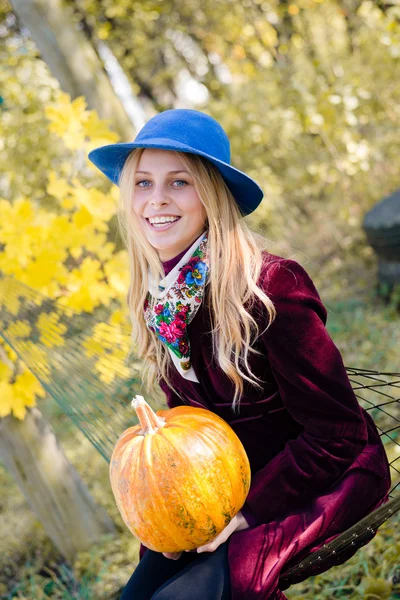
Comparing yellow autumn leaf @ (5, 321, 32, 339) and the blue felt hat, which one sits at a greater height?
the blue felt hat

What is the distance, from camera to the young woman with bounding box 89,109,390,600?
52.7 inches

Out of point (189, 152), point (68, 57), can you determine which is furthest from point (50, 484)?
point (68, 57)

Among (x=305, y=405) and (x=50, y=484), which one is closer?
(x=305, y=405)

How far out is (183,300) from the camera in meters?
1.48

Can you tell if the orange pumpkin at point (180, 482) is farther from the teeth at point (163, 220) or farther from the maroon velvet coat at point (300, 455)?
the teeth at point (163, 220)

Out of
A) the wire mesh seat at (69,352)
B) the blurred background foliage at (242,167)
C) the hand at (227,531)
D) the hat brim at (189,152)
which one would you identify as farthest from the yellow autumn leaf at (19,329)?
the hand at (227,531)

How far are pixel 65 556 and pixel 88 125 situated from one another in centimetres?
191

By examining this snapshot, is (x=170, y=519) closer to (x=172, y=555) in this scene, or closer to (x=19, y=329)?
(x=172, y=555)

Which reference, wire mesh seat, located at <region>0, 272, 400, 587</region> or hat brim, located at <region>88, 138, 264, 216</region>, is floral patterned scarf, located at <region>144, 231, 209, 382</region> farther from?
wire mesh seat, located at <region>0, 272, 400, 587</region>

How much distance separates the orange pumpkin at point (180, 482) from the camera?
1305 mm

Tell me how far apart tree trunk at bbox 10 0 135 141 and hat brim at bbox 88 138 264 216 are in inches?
70.5

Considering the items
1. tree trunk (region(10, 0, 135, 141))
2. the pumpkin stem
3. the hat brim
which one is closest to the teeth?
the hat brim

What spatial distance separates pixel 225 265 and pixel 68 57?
2532mm

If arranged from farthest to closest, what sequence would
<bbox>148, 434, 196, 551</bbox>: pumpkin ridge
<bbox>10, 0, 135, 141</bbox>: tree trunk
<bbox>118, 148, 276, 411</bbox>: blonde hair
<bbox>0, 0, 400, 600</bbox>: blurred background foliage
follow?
<bbox>10, 0, 135, 141</bbox>: tree trunk
<bbox>0, 0, 400, 600</bbox>: blurred background foliage
<bbox>118, 148, 276, 411</bbox>: blonde hair
<bbox>148, 434, 196, 551</bbox>: pumpkin ridge
